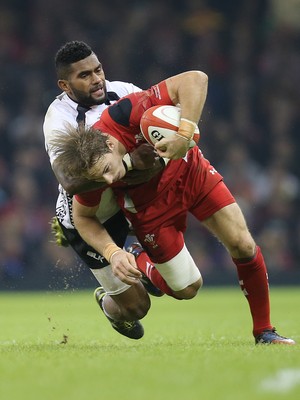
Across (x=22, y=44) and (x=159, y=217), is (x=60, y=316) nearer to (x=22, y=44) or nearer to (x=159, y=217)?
(x=159, y=217)

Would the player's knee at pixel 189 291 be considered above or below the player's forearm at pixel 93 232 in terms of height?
below

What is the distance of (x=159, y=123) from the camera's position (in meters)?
6.42

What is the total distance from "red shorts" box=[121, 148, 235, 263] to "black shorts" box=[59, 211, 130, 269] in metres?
0.15

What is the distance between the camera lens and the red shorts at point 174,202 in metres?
7.10

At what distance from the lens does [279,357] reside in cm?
570

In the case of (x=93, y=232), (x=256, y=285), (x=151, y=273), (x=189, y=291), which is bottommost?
(x=151, y=273)

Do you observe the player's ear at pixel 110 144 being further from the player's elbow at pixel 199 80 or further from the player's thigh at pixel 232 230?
the player's thigh at pixel 232 230

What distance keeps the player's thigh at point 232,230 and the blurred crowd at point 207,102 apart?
7.97 meters

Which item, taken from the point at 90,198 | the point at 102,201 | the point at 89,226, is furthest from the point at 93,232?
the point at 102,201

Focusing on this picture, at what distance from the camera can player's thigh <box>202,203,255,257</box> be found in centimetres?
693

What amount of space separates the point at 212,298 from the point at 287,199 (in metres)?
2.89

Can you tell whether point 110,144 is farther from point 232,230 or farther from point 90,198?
point 232,230

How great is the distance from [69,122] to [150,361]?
2278 millimetres

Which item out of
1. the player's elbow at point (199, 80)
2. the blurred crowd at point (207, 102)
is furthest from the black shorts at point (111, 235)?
the blurred crowd at point (207, 102)
